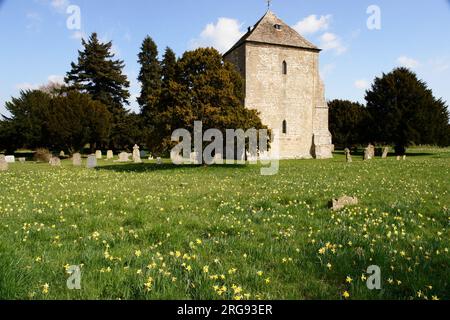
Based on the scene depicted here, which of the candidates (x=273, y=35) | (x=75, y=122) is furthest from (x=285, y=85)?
(x=75, y=122)

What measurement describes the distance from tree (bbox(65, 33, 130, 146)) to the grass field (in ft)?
170

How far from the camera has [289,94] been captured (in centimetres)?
4000

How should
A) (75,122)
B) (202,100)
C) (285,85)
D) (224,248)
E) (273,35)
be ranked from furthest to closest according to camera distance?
1. (75,122)
2. (285,85)
3. (273,35)
4. (202,100)
5. (224,248)

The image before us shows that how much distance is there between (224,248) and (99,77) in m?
58.6

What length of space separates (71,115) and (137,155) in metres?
15.1

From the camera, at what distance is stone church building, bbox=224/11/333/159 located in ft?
126

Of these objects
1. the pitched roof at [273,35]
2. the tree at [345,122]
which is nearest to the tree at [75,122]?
the pitched roof at [273,35]

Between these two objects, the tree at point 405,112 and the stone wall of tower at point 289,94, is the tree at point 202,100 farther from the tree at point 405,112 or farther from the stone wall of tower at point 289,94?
the tree at point 405,112

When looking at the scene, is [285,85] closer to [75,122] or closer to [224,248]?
[75,122]

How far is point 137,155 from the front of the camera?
34.5 m

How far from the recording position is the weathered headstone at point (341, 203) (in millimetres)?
8318

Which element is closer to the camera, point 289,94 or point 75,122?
point 289,94
